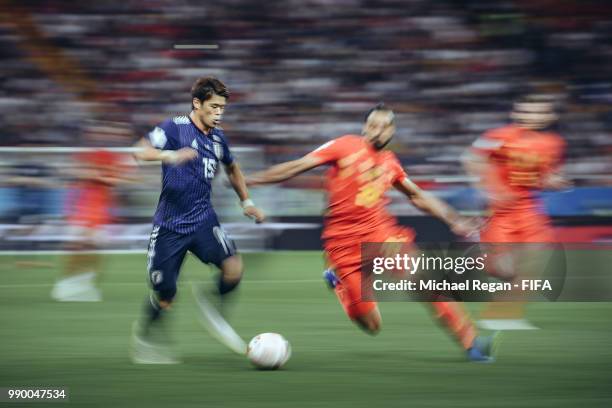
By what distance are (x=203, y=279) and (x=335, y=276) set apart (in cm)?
545

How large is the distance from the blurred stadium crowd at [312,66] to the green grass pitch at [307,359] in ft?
22.5

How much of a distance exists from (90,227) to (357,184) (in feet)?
14.3

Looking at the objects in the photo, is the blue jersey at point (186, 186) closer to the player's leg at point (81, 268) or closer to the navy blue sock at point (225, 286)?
the navy blue sock at point (225, 286)

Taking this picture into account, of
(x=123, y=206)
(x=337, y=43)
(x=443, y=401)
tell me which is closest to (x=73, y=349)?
(x=443, y=401)

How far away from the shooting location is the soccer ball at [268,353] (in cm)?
697

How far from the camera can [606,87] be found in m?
18.4

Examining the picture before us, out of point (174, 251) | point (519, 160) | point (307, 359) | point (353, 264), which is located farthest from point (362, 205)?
point (519, 160)

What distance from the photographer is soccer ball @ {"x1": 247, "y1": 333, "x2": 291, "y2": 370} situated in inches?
275

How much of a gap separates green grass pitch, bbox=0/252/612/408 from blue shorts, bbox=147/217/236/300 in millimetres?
560

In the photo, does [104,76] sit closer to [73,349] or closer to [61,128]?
[61,128]

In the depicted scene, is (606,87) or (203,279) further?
(606,87)

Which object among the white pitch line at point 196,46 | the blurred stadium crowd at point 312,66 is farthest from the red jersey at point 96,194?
the white pitch line at point 196,46

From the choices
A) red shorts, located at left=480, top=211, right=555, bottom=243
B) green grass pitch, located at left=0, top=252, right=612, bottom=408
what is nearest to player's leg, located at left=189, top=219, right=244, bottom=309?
→ green grass pitch, located at left=0, top=252, right=612, bottom=408

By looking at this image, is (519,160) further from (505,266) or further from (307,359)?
(307,359)
